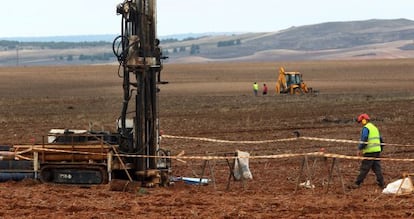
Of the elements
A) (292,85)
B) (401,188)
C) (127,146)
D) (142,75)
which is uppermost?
(142,75)

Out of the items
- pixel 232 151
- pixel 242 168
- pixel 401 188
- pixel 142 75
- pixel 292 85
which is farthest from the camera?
pixel 292 85

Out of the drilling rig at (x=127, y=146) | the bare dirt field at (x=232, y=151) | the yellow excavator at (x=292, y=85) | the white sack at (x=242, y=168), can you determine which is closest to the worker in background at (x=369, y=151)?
the bare dirt field at (x=232, y=151)

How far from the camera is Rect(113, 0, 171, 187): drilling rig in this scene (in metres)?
16.4

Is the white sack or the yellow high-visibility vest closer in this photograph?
the yellow high-visibility vest

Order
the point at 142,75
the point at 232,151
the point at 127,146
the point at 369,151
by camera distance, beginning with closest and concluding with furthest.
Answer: the point at 142,75
the point at 127,146
the point at 369,151
the point at 232,151

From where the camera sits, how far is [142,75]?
1652cm

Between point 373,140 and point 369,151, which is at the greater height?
point 373,140

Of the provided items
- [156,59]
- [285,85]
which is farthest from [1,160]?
[285,85]

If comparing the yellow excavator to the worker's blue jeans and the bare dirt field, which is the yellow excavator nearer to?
the bare dirt field

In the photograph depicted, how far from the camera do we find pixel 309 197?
14703mm

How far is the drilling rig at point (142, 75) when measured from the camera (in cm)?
1642

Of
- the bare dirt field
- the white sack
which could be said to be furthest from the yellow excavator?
the white sack

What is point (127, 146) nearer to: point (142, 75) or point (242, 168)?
point (142, 75)

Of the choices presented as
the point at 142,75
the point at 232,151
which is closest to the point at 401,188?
the point at 142,75
